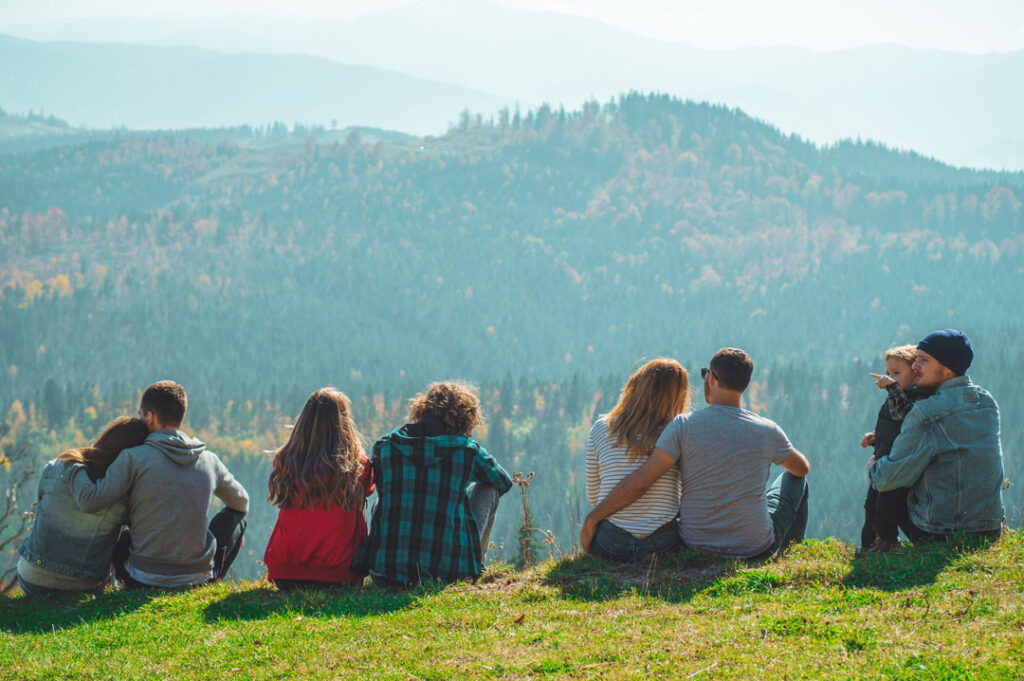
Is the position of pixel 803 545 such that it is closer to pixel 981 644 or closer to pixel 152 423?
pixel 981 644

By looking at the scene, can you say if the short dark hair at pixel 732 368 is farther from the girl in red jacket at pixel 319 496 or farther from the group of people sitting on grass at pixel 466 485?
the girl in red jacket at pixel 319 496

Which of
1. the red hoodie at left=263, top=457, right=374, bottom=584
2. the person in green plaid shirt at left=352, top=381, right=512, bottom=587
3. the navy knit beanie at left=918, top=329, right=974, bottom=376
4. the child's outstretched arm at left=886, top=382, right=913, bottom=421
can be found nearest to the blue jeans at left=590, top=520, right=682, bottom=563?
the person in green plaid shirt at left=352, top=381, right=512, bottom=587

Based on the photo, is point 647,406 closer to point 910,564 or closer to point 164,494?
point 910,564

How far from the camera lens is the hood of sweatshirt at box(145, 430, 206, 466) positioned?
7.09m

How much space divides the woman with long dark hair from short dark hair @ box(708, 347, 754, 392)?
15.5 ft

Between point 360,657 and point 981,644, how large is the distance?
3571 millimetres

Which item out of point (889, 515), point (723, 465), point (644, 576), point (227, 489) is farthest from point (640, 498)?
point (227, 489)

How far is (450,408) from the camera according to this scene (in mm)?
7027

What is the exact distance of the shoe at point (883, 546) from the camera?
6.75 m

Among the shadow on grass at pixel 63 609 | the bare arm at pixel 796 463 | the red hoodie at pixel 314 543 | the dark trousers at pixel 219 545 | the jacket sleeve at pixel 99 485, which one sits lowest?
the shadow on grass at pixel 63 609

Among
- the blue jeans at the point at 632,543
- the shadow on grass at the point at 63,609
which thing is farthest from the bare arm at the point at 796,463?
the shadow on grass at the point at 63,609

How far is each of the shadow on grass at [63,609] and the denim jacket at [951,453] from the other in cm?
594

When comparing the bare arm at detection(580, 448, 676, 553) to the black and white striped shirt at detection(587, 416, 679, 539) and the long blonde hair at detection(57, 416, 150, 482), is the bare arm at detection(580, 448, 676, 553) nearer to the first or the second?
the black and white striped shirt at detection(587, 416, 679, 539)

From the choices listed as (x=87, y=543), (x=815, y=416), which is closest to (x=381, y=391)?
(x=815, y=416)
